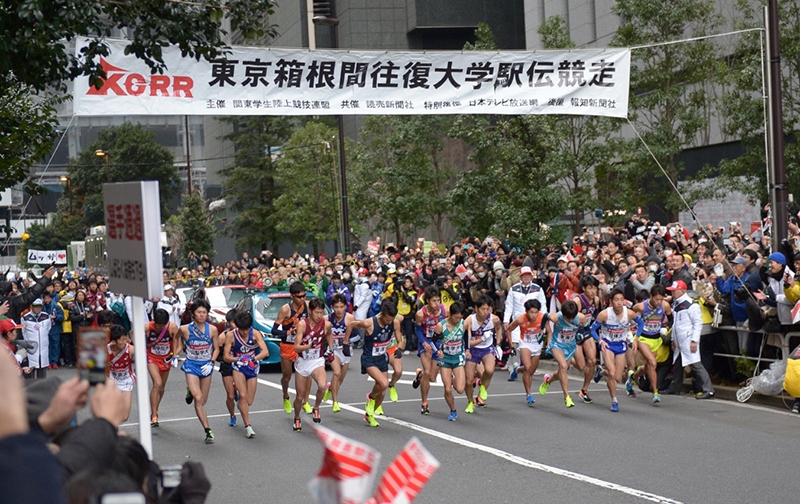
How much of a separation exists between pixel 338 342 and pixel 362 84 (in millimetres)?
3770

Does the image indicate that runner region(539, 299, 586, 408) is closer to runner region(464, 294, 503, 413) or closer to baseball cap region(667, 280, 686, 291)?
runner region(464, 294, 503, 413)

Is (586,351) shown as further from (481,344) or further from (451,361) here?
(451,361)

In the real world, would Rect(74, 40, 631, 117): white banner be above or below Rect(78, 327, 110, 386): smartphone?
above

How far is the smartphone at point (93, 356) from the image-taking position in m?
3.50

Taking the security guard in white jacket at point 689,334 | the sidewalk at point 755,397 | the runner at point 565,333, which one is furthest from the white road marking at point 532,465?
the sidewalk at point 755,397

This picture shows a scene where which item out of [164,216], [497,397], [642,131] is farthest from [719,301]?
[164,216]

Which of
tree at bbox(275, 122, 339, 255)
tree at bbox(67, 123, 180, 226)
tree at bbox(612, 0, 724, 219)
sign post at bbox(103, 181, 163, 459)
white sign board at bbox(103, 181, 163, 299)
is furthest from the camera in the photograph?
tree at bbox(67, 123, 180, 226)

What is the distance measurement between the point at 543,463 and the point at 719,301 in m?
6.17

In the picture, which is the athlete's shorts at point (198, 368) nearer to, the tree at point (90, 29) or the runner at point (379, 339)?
the runner at point (379, 339)

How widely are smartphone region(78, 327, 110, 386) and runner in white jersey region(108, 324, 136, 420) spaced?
8846 mm

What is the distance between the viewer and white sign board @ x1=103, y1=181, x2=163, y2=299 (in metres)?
5.41

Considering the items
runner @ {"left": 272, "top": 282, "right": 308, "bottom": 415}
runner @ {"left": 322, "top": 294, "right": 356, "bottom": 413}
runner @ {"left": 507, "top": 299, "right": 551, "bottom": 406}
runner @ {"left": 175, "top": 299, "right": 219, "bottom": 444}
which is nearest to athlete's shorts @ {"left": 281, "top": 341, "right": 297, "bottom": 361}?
runner @ {"left": 272, "top": 282, "right": 308, "bottom": 415}

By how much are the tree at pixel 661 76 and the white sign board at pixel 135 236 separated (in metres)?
19.8

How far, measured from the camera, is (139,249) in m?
5.51
